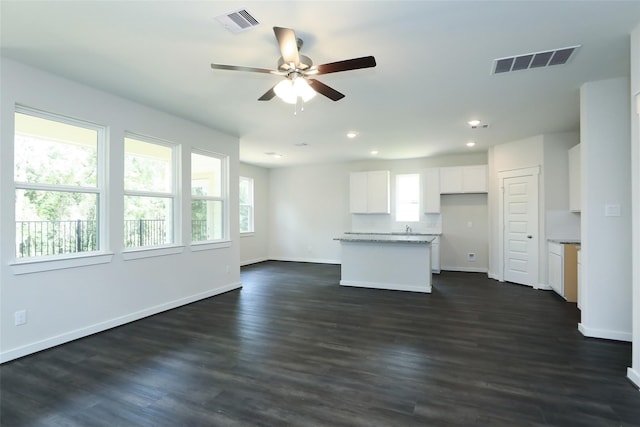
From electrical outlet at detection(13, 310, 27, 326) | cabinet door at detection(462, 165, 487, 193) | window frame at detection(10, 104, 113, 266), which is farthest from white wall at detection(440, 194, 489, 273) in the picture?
electrical outlet at detection(13, 310, 27, 326)

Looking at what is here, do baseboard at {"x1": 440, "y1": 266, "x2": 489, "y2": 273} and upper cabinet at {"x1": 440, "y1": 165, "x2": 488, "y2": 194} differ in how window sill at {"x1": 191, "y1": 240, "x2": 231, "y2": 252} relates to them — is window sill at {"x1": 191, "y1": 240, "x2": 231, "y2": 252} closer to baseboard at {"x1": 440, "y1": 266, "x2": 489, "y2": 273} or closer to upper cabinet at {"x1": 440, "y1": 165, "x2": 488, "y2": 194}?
upper cabinet at {"x1": 440, "y1": 165, "x2": 488, "y2": 194}

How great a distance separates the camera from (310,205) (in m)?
8.74

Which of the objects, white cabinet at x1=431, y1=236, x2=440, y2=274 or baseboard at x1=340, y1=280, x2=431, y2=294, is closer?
baseboard at x1=340, y1=280, x2=431, y2=294

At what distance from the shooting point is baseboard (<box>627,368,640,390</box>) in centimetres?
240

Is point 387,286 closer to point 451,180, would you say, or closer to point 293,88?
point 451,180

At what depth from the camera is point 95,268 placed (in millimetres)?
3512

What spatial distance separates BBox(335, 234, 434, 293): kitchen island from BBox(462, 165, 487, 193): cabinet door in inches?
81.7

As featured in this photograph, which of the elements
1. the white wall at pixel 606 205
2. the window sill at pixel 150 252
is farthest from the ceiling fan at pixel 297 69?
the white wall at pixel 606 205

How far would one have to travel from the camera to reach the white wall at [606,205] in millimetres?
3225

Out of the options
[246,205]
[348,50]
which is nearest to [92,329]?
[348,50]

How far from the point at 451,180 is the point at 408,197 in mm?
1095

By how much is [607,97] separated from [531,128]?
1.82m

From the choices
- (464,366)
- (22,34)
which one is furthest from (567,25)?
(22,34)

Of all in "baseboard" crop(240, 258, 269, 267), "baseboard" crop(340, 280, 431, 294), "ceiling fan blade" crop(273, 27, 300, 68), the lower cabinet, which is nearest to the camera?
"ceiling fan blade" crop(273, 27, 300, 68)
